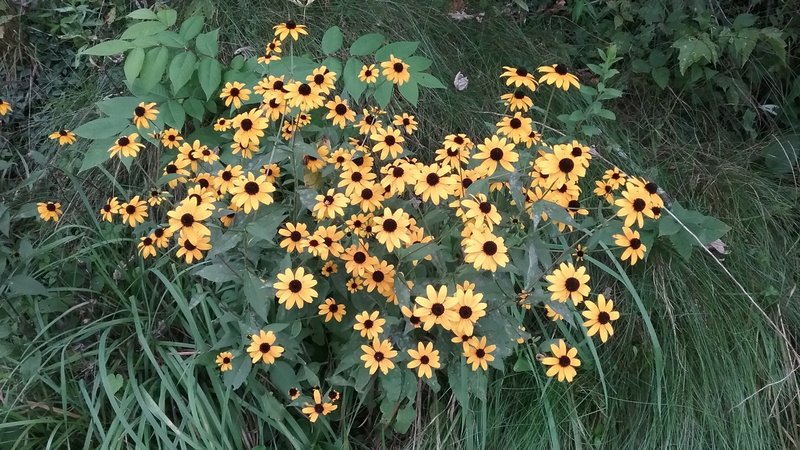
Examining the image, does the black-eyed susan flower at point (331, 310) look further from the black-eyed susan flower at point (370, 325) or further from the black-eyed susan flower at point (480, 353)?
the black-eyed susan flower at point (480, 353)

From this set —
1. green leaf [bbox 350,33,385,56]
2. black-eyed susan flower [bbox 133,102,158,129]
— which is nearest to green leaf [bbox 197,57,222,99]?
black-eyed susan flower [bbox 133,102,158,129]

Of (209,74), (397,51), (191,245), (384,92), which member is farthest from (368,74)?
(191,245)

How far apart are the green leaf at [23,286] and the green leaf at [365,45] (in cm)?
107

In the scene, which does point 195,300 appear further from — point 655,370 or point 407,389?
point 655,370

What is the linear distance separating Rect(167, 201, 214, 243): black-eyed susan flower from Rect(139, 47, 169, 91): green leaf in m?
0.72

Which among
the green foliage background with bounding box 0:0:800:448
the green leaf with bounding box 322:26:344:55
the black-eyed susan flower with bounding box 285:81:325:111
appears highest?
the black-eyed susan flower with bounding box 285:81:325:111

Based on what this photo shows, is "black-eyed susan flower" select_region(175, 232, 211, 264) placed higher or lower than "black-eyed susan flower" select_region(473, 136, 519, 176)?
lower

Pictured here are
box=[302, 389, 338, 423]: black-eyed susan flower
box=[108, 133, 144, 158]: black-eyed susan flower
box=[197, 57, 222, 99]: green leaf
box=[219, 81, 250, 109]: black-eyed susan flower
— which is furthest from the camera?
box=[197, 57, 222, 99]: green leaf

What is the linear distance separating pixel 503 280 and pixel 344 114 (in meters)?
0.60

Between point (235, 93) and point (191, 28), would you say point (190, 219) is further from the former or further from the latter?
point (191, 28)

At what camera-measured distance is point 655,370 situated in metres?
1.84

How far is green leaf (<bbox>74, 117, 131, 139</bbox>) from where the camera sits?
1.91 meters

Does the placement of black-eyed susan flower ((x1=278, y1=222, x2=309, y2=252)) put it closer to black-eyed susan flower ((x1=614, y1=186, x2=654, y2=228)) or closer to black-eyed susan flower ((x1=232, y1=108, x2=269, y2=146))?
black-eyed susan flower ((x1=232, y1=108, x2=269, y2=146))

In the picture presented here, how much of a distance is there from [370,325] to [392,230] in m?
0.23
